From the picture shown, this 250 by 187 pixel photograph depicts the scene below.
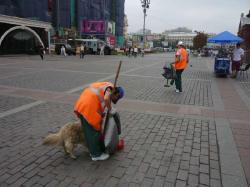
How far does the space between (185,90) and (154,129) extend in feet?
16.4

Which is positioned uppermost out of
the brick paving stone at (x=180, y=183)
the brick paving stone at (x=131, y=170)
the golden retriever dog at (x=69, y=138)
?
the golden retriever dog at (x=69, y=138)

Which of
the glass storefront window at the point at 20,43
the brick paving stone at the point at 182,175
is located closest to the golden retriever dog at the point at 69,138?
the brick paving stone at the point at 182,175

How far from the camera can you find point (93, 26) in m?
55.0

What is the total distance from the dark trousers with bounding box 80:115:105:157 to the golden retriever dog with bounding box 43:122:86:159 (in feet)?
0.62

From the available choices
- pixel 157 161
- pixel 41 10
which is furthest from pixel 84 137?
pixel 41 10

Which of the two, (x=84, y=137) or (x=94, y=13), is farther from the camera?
(x=94, y=13)

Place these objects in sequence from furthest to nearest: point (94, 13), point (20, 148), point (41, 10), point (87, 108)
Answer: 1. point (94, 13)
2. point (41, 10)
3. point (20, 148)
4. point (87, 108)

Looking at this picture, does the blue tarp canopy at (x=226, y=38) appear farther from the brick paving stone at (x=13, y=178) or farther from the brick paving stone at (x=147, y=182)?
the brick paving stone at (x=13, y=178)

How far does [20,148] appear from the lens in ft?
15.0

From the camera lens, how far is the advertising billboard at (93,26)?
53588 millimetres

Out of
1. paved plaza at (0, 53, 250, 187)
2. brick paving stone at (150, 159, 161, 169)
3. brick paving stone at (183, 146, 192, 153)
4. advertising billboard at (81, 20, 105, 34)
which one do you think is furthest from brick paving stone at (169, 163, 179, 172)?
advertising billboard at (81, 20, 105, 34)

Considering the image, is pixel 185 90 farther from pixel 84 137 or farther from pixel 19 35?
pixel 19 35

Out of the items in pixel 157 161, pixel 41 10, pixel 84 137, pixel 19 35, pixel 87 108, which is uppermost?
pixel 41 10

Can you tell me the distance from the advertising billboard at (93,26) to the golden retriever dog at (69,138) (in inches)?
2012
